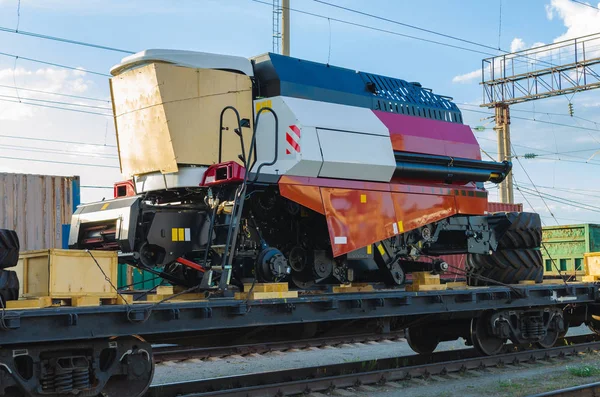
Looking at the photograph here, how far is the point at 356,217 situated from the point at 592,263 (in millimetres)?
6478

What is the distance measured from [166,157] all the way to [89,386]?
296cm

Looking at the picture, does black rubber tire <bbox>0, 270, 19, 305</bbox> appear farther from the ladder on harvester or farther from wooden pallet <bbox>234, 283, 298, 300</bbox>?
wooden pallet <bbox>234, 283, 298, 300</bbox>

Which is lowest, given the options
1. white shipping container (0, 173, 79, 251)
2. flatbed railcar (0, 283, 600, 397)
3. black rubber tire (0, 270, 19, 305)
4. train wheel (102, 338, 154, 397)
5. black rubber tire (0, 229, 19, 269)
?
train wheel (102, 338, 154, 397)

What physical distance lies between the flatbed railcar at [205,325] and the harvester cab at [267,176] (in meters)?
0.60

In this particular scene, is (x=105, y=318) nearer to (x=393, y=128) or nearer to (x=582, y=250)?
(x=393, y=128)

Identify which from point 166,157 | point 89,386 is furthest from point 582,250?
point 89,386

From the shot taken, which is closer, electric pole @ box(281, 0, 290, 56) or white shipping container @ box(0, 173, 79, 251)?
electric pole @ box(281, 0, 290, 56)

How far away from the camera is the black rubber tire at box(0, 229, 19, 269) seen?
7.23 m

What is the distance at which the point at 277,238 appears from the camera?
10102 millimetres

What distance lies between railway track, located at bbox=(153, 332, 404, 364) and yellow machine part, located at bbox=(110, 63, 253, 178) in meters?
4.05

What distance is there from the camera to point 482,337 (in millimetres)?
12023

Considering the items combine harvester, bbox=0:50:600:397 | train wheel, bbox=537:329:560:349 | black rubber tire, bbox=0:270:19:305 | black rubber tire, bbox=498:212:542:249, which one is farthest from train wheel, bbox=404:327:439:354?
black rubber tire, bbox=0:270:19:305

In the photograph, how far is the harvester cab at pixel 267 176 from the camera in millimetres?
9000

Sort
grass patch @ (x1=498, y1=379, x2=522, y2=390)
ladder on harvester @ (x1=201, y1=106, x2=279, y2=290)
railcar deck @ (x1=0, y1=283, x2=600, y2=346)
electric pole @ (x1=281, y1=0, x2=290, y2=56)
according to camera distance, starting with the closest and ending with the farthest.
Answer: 1. railcar deck @ (x1=0, y1=283, x2=600, y2=346)
2. ladder on harvester @ (x1=201, y1=106, x2=279, y2=290)
3. grass patch @ (x1=498, y1=379, x2=522, y2=390)
4. electric pole @ (x1=281, y1=0, x2=290, y2=56)
